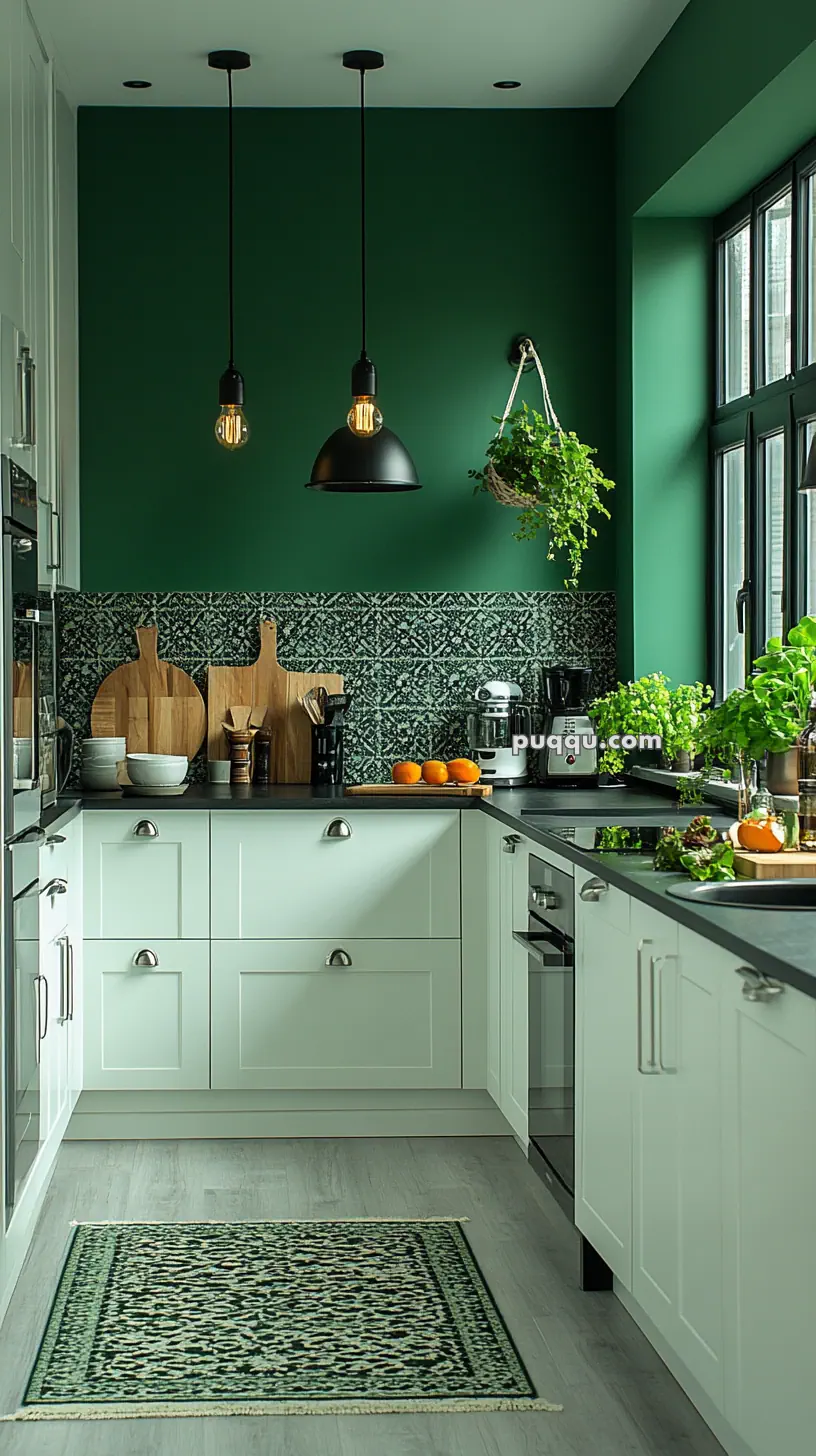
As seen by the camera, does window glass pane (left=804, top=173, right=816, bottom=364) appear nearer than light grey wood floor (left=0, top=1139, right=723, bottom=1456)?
No

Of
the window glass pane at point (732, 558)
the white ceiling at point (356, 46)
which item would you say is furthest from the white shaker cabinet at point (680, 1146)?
the white ceiling at point (356, 46)

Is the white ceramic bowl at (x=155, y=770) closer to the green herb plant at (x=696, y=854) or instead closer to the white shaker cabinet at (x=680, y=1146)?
the green herb plant at (x=696, y=854)

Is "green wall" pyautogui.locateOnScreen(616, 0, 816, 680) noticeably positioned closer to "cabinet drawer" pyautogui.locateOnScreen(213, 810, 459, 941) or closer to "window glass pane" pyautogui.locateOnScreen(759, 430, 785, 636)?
"window glass pane" pyautogui.locateOnScreen(759, 430, 785, 636)

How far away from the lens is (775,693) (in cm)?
315

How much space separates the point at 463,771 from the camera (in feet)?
14.6

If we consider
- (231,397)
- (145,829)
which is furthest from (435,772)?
(231,397)

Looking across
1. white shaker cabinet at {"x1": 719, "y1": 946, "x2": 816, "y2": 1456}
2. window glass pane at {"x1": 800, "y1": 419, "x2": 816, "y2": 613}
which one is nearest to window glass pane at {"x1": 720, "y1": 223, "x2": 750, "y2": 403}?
window glass pane at {"x1": 800, "y1": 419, "x2": 816, "y2": 613}

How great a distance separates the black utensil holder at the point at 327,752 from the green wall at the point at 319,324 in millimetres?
475

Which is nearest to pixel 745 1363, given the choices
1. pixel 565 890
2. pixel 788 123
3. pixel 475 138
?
pixel 565 890

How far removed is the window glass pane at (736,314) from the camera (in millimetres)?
4398

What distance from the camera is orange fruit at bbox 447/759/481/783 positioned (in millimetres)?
4453

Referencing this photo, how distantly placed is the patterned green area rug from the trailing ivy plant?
6.80ft

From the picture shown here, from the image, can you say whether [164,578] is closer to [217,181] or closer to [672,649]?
[217,181]

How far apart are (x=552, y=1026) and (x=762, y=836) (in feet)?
2.44
